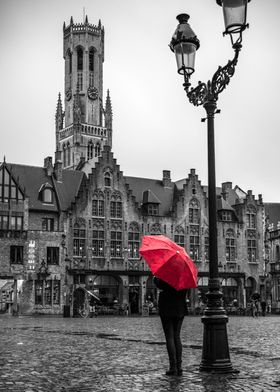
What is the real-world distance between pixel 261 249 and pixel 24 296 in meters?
26.8

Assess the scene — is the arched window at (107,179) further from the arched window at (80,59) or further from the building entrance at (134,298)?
the arched window at (80,59)

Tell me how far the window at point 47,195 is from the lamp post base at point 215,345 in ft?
Result: 148

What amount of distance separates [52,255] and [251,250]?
73.9 ft

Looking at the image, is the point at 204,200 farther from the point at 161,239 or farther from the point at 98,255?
the point at 161,239

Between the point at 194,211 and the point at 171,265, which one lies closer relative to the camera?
the point at 171,265

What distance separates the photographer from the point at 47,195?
55125 mm

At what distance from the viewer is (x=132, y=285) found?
2243 inches

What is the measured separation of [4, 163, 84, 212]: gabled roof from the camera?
54.3m

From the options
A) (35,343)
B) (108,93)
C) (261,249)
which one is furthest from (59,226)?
(108,93)

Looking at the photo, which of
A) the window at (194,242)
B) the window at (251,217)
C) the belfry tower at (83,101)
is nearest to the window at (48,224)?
the window at (194,242)

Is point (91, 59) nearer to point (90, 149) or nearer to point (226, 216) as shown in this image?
point (90, 149)

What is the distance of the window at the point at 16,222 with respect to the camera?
52.2 metres

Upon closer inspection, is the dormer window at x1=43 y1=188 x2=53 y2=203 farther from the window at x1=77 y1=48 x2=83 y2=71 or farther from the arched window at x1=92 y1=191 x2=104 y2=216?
the window at x1=77 y1=48 x2=83 y2=71

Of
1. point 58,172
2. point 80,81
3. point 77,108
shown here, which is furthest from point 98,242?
point 80,81
